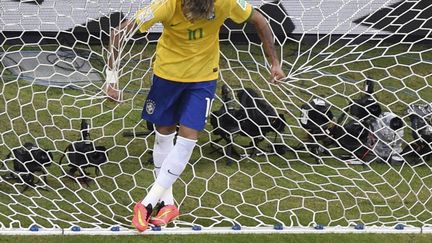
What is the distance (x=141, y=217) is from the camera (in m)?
4.39

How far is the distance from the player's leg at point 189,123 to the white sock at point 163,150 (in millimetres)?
182

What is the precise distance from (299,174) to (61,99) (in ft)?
6.98

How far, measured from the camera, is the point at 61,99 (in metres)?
6.18

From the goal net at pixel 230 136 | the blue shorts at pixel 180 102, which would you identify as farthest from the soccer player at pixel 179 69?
the goal net at pixel 230 136

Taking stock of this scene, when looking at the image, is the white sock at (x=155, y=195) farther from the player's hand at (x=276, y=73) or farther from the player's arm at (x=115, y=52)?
the player's hand at (x=276, y=73)

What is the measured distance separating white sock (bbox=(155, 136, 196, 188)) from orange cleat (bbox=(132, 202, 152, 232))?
0.17 meters

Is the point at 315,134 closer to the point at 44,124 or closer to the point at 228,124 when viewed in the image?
the point at 228,124

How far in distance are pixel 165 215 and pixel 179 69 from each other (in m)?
0.93

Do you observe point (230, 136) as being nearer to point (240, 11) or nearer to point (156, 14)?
point (240, 11)

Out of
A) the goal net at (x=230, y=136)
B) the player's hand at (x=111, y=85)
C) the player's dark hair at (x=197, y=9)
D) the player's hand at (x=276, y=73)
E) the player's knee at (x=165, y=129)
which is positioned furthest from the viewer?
the goal net at (x=230, y=136)

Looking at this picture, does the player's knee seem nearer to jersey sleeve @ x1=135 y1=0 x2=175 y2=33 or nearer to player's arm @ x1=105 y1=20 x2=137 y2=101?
player's arm @ x1=105 y1=20 x2=137 y2=101

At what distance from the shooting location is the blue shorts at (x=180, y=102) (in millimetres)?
4305

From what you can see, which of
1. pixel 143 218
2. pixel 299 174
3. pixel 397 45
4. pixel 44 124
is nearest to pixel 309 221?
pixel 299 174

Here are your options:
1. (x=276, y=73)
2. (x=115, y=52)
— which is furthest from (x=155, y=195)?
(x=276, y=73)
